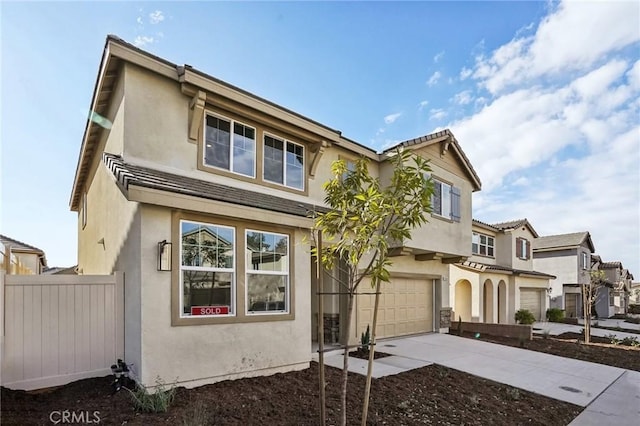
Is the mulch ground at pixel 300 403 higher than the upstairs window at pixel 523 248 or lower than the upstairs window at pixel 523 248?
lower

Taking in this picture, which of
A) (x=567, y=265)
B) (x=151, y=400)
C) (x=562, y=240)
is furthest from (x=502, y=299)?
(x=151, y=400)

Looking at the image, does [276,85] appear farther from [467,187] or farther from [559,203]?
[559,203]

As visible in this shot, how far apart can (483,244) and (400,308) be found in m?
11.4

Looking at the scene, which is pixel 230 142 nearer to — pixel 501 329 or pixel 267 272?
pixel 267 272

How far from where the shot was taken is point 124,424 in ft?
16.0

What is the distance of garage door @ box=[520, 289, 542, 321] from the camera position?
24.3 metres

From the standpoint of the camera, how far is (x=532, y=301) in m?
25.4

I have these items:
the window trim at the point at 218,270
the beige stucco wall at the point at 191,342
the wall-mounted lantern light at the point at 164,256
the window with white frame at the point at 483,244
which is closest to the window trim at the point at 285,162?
the window trim at the point at 218,270

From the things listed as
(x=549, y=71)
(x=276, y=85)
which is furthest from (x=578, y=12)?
(x=276, y=85)

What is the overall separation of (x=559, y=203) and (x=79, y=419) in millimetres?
22705

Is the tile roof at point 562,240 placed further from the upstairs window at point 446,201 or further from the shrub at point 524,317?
the upstairs window at point 446,201

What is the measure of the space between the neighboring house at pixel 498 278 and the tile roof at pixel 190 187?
12206 mm

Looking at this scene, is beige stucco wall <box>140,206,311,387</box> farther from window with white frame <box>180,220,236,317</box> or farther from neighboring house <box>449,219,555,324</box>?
neighboring house <box>449,219,555,324</box>

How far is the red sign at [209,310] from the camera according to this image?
677 cm
